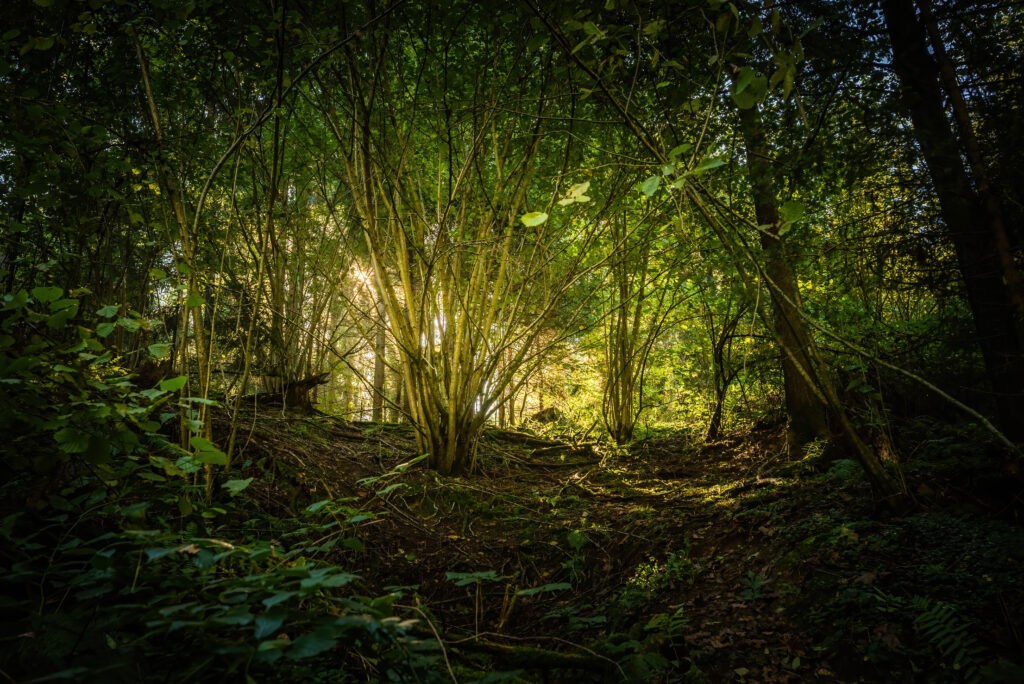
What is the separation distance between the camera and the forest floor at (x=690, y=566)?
168 centimetres

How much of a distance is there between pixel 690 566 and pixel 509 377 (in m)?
1.99

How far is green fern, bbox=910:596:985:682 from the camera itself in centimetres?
148

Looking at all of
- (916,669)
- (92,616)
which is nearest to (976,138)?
(916,669)

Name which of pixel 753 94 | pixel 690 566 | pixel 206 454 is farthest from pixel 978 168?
pixel 206 454

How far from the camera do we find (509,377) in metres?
3.99

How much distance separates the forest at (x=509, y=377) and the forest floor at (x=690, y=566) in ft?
0.06

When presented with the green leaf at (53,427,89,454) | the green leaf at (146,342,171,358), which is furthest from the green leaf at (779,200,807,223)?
the green leaf at (53,427,89,454)

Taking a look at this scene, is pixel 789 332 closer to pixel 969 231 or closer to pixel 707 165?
pixel 969 231

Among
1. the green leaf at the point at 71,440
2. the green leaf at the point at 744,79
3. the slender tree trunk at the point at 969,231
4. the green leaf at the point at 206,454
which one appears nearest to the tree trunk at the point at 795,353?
the green leaf at the point at 744,79

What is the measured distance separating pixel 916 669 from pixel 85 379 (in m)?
2.94

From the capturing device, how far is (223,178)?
415cm

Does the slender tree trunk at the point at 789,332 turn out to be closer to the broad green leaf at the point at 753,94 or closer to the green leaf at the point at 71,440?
the broad green leaf at the point at 753,94

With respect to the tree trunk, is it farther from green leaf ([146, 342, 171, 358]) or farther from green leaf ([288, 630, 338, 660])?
green leaf ([146, 342, 171, 358])

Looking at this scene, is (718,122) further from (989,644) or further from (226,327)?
(226,327)
